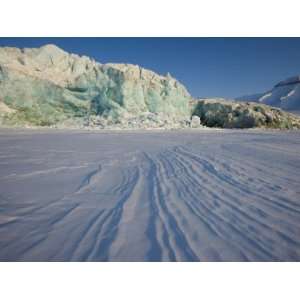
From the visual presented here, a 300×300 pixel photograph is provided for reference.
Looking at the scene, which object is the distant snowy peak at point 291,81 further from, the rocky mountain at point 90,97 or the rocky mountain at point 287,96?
the rocky mountain at point 90,97

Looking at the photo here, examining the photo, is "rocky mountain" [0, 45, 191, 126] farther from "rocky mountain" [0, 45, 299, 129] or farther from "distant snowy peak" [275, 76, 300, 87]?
"distant snowy peak" [275, 76, 300, 87]

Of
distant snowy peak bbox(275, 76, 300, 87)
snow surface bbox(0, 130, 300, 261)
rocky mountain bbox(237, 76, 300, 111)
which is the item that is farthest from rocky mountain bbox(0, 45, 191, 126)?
distant snowy peak bbox(275, 76, 300, 87)

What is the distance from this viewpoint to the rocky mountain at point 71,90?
24172mm

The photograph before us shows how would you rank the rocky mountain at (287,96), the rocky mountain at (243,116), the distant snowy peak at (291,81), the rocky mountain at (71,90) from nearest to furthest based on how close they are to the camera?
the rocky mountain at (71,90) → the rocky mountain at (243,116) → the rocky mountain at (287,96) → the distant snowy peak at (291,81)

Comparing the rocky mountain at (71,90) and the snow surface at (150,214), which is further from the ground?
the rocky mountain at (71,90)

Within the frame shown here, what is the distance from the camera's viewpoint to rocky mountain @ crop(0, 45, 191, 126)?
2417 cm

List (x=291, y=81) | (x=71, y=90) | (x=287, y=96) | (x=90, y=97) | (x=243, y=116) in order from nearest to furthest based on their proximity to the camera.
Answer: (x=71, y=90) → (x=90, y=97) → (x=243, y=116) → (x=287, y=96) → (x=291, y=81)

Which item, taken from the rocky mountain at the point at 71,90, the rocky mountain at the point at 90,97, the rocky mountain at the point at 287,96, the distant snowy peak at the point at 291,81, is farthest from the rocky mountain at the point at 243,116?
the distant snowy peak at the point at 291,81

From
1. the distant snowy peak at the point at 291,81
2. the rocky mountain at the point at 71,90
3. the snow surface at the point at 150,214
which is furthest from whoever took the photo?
the distant snowy peak at the point at 291,81

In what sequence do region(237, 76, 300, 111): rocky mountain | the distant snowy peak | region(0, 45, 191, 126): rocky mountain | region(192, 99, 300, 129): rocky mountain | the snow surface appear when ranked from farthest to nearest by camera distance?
the distant snowy peak → region(237, 76, 300, 111): rocky mountain → region(192, 99, 300, 129): rocky mountain → region(0, 45, 191, 126): rocky mountain → the snow surface

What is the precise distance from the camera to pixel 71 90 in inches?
1044

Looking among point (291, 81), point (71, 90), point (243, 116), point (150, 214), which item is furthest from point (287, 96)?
point (150, 214)

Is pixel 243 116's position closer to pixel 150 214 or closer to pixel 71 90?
pixel 71 90

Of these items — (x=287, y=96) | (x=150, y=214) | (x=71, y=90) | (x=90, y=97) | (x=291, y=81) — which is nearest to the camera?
(x=150, y=214)
